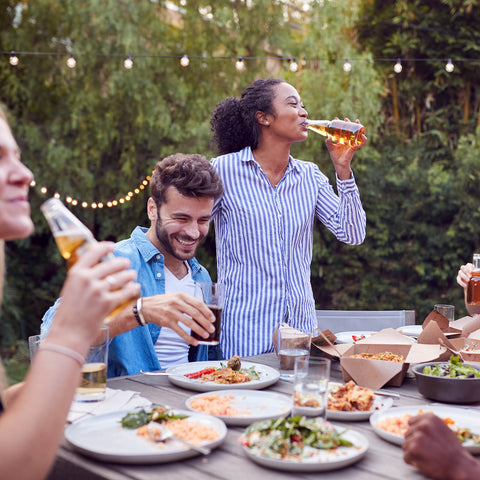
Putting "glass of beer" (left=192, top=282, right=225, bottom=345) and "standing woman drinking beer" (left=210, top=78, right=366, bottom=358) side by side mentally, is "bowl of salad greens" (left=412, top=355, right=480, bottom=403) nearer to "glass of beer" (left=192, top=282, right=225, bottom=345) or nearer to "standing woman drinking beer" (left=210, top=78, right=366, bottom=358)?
"glass of beer" (left=192, top=282, right=225, bottom=345)

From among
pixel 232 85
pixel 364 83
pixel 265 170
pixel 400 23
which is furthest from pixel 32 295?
pixel 400 23

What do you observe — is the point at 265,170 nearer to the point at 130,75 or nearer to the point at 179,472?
the point at 179,472

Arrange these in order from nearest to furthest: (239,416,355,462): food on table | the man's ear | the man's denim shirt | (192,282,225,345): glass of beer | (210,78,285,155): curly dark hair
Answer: (239,416,355,462): food on table, (192,282,225,345): glass of beer, the man's denim shirt, the man's ear, (210,78,285,155): curly dark hair

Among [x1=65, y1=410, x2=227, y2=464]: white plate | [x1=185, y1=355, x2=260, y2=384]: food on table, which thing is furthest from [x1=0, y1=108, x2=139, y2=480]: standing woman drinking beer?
[x1=185, y1=355, x2=260, y2=384]: food on table

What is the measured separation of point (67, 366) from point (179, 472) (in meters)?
0.37

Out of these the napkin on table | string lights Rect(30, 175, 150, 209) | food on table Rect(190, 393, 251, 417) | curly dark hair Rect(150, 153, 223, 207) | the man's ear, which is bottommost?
the napkin on table

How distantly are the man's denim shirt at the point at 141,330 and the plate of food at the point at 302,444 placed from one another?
0.88m

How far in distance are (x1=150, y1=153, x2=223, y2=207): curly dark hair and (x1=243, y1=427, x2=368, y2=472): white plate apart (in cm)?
123

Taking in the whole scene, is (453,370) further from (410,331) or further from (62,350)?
(62,350)

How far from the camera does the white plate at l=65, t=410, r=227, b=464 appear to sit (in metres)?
1.18

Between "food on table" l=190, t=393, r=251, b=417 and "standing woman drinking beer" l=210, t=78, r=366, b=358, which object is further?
"standing woman drinking beer" l=210, t=78, r=366, b=358

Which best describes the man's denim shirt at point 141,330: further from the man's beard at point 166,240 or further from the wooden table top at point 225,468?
the wooden table top at point 225,468

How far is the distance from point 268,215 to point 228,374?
107 cm

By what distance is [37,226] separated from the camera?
6656mm
